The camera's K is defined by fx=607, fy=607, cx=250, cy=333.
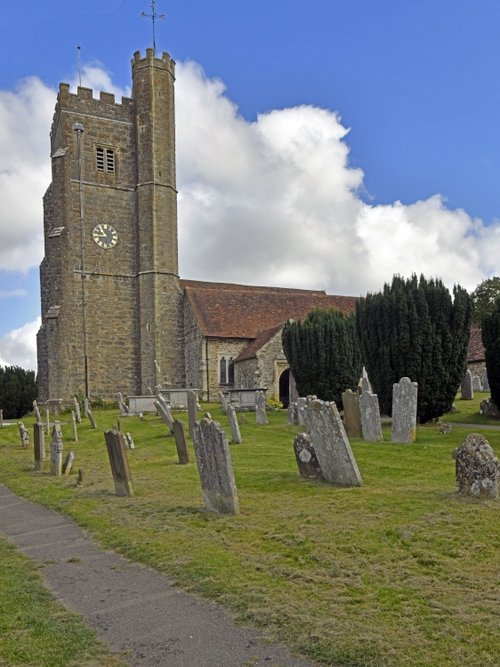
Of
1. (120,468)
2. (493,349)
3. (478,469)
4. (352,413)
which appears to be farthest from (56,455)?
(493,349)

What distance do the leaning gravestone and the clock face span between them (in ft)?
93.8

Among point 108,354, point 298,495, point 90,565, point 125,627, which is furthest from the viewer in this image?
point 108,354

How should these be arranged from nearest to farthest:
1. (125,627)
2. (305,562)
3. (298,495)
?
(125,627) < (305,562) < (298,495)

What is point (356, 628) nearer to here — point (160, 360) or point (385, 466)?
point (385, 466)

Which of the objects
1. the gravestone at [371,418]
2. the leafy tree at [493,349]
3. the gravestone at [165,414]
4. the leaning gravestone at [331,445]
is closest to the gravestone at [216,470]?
the leaning gravestone at [331,445]

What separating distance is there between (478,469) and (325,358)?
15.9 m

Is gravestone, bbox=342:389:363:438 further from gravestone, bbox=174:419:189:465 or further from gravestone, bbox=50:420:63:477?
gravestone, bbox=50:420:63:477

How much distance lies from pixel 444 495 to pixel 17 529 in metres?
5.26

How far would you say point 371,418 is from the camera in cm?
1313

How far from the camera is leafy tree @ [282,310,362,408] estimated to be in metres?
23.0

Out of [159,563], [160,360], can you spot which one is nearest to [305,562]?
[159,563]

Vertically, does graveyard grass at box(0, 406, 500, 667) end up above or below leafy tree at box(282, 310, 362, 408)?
below

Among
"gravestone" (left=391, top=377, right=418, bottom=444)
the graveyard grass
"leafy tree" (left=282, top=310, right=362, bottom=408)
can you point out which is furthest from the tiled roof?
the graveyard grass

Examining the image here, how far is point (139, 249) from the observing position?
35.5 meters
